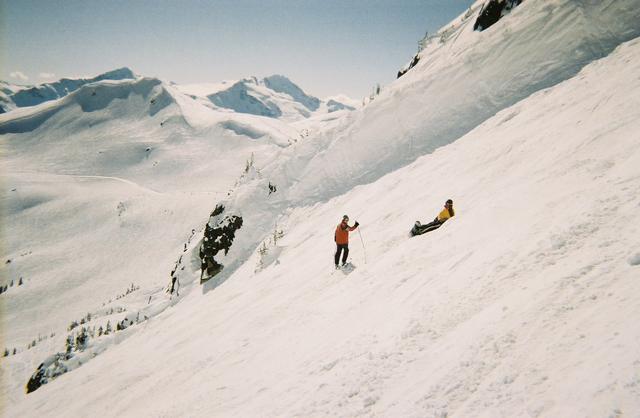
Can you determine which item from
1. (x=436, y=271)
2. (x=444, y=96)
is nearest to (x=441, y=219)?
(x=436, y=271)

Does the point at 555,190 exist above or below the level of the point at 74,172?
below

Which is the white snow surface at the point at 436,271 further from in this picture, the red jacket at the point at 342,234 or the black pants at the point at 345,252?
the red jacket at the point at 342,234

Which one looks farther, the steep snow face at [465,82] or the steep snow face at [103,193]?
the steep snow face at [103,193]

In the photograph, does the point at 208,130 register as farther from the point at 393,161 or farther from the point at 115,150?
the point at 393,161

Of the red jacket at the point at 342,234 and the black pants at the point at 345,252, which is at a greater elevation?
the red jacket at the point at 342,234

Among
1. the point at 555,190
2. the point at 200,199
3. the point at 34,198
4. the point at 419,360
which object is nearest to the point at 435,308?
the point at 419,360

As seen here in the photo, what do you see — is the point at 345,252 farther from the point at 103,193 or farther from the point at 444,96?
the point at 103,193

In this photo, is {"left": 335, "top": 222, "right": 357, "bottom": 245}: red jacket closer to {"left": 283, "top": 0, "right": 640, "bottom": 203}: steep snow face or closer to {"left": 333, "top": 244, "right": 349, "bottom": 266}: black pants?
{"left": 333, "top": 244, "right": 349, "bottom": 266}: black pants

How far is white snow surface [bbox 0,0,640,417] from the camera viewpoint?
3814mm

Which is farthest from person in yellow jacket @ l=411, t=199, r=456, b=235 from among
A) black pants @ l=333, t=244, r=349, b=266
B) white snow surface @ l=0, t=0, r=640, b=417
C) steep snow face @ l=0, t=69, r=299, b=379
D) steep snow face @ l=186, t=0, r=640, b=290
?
steep snow face @ l=0, t=69, r=299, b=379

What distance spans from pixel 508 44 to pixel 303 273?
537 inches

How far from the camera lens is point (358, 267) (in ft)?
30.0

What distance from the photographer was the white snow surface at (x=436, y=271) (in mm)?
3814

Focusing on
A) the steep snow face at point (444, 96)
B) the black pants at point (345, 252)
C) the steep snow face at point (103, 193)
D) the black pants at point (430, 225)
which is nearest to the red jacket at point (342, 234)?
the black pants at point (345, 252)
